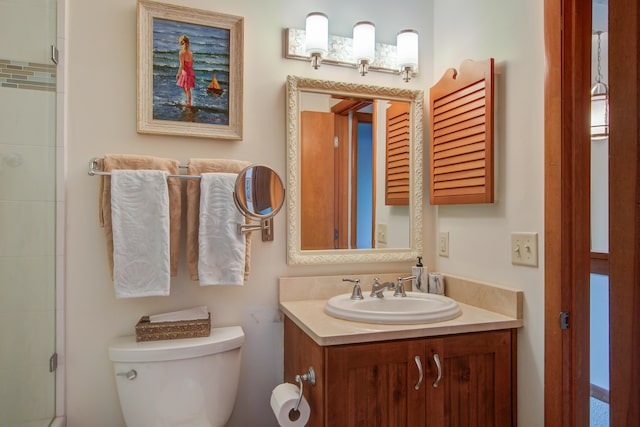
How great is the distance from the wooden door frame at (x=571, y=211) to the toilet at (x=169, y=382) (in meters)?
1.12

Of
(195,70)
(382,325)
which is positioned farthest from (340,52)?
(382,325)

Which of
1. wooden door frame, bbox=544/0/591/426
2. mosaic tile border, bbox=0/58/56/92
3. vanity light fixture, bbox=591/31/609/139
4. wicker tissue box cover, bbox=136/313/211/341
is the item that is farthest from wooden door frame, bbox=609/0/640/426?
vanity light fixture, bbox=591/31/609/139

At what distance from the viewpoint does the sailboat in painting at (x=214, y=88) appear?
1.62 meters

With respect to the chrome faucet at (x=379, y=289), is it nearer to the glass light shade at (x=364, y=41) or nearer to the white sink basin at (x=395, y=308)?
the white sink basin at (x=395, y=308)

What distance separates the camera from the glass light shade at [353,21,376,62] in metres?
1.72

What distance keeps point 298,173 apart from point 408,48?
736 millimetres

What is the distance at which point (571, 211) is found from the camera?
1.26 meters

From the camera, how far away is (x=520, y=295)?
141cm

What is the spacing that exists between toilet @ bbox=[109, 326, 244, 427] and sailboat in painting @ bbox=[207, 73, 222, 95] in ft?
3.10

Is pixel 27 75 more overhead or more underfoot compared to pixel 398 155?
more overhead

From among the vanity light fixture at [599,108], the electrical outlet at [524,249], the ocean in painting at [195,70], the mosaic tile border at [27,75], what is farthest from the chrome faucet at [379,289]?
the vanity light fixture at [599,108]

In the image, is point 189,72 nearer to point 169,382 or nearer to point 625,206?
point 169,382

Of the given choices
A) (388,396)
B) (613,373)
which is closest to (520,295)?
(388,396)

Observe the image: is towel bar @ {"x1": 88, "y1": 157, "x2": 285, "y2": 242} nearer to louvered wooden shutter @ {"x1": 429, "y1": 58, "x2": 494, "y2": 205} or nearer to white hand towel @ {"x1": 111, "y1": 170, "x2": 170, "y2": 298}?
white hand towel @ {"x1": 111, "y1": 170, "x2": 170, "y2": 298}
